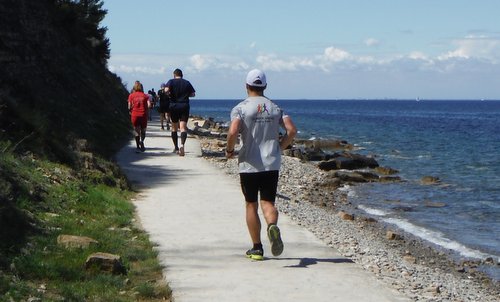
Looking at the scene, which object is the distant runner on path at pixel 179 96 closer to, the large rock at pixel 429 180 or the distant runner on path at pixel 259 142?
the distant runner on path at pixel 259 142

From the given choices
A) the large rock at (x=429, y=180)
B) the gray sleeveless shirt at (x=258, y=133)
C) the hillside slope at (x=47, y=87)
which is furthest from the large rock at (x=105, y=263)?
the large rock at (x=429, y=180)

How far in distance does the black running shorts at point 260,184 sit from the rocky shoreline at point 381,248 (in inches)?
53.6

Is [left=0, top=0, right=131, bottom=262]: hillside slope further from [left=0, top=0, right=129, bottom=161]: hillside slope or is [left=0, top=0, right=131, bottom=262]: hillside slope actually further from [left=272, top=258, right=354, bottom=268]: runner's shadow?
[left=272, top=258, right=354, bottom=268]: runner's shadow

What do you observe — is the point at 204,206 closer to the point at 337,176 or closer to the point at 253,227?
the point at 253,227

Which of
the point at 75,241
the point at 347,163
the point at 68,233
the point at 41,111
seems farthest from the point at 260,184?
the point at 347,163

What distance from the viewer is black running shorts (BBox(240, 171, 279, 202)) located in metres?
8.98

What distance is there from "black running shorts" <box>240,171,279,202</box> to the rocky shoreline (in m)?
1.36

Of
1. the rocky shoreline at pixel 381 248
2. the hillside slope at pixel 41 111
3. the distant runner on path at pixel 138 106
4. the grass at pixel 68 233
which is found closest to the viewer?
the grass at pixel 68 233

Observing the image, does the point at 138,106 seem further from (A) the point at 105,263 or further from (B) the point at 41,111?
(A) the point at 105,263

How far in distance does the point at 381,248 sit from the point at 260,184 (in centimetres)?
488

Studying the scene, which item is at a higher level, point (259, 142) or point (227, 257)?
point (259, 142)

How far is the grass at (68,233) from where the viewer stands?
302 inches

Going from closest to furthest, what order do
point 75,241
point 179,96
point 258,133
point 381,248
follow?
point 258,133
point 75,241
point 381,248
point 179,96

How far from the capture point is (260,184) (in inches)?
356
